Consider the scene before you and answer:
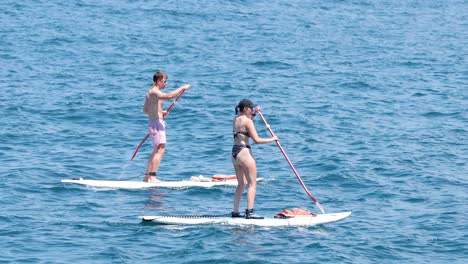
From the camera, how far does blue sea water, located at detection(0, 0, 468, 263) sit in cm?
1778

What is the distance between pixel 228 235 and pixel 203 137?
923 cm

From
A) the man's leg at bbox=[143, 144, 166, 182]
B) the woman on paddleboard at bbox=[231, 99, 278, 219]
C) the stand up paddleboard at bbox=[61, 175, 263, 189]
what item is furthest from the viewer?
the man's leg at bbox=[143, 144, 166, 182]

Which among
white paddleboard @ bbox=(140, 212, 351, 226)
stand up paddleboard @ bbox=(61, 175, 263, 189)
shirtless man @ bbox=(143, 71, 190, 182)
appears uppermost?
shirtless man @ bbox=(143, 71, 190, 182)

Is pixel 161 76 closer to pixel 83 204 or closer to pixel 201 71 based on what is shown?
pixel 83 204

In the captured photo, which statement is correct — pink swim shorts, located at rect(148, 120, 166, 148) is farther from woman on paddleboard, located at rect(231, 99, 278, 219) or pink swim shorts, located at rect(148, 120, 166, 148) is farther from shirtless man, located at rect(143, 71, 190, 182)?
woman on paddleboard, located at rect(231, 99, 278, 219)

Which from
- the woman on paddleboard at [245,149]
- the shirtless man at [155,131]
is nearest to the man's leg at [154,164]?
the shirtless man at [155,131]

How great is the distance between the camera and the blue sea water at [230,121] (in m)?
17.8

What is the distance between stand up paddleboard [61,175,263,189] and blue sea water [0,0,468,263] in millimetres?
218

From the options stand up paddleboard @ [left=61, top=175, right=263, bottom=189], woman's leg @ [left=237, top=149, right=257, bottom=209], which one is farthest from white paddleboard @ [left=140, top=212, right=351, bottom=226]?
stand up paddleboard @ [left=61, top=175, right=263, bottom=189]

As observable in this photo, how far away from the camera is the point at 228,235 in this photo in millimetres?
17844

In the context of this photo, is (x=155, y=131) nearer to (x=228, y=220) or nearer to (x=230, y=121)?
(x=228, y=220)

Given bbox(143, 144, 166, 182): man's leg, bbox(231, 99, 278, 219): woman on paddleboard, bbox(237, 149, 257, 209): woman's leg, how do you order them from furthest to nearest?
bbox(143, 144, 166, 182): man's leg → bbox(237, 149, 257, 209): woman's leg → bbox(231, 99, 278, 219): woman on paddleboard

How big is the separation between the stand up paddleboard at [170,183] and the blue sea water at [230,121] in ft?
0.72

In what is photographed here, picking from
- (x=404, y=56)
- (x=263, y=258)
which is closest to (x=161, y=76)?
(x=263, y=258)
